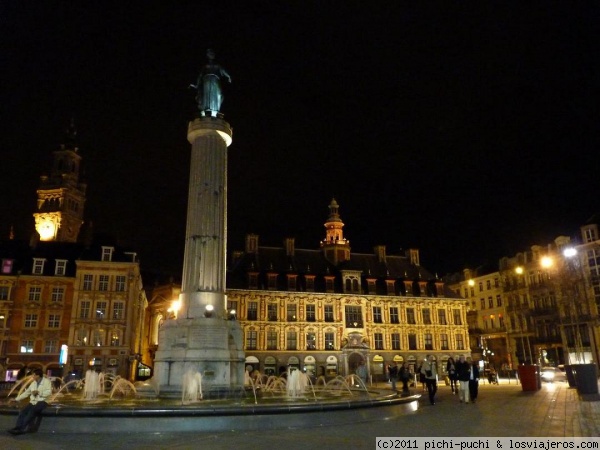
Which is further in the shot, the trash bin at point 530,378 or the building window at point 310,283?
the building window at point 310,283

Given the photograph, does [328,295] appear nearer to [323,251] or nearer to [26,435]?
[323,251]

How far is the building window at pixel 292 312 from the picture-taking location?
51.8 meters

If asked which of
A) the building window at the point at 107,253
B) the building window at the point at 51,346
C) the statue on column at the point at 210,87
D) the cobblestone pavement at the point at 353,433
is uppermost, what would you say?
the statue on column at the point at 210,87

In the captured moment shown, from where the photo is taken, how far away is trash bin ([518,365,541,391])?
22281mm

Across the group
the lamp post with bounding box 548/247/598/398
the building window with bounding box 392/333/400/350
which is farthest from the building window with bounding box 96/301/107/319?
the lamp post with bounding box 548/247/598/398

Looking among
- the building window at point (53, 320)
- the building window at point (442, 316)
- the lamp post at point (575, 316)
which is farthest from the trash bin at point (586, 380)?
the building window at point (53, 320)

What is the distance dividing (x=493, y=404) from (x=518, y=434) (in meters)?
7.24

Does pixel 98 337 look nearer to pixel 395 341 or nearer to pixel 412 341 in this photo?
pixel 395 341

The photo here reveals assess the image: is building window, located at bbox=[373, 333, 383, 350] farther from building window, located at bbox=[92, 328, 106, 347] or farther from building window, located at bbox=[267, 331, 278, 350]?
building window, located at bbox=[92, 328, 106, 347]

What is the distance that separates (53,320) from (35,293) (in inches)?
126

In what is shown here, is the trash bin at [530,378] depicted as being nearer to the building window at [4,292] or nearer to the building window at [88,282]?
the building window at [88,282]

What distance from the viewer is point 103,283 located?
151ft

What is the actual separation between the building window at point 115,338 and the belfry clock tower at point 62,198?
4293cm

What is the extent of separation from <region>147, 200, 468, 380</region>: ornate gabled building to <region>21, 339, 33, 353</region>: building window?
15.2m
